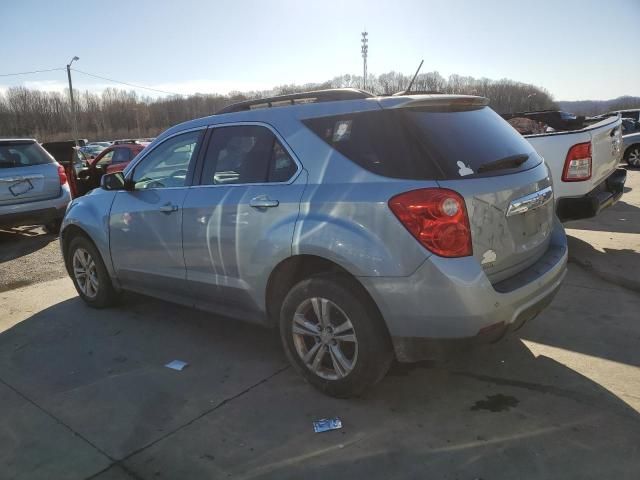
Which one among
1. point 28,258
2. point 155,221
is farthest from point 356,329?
point 28,258

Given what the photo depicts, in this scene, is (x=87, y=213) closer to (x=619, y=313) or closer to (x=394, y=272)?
(x=394, y=272)

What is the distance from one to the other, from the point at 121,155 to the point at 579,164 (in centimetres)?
1105

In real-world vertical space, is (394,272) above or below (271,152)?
below

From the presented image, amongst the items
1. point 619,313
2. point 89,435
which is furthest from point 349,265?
point 619,313

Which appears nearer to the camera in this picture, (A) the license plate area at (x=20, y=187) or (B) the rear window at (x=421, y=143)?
(B) the rear window at (x=421, y=143)

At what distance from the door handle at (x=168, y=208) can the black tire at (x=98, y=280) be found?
1.24 meters

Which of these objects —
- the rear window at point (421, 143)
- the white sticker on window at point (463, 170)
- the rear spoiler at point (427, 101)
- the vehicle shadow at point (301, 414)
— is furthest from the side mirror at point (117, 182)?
the white sticker on window at point (463, 170)

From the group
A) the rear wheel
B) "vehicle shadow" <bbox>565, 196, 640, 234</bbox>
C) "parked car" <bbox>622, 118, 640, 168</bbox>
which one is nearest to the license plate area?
"vehicle shadow" <bbox>565, 196, 640, 234</bbox>

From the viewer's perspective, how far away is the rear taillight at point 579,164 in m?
5.38

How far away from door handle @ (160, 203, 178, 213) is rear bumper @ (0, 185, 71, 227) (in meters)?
5.07

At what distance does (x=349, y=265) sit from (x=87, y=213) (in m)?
3.12

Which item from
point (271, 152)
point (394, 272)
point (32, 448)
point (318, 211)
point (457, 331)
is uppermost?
point (271, 152)

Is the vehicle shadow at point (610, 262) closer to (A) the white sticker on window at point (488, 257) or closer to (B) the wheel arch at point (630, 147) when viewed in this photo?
(A) the white sticker on window at point (488, 257)

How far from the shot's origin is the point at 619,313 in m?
4.27
